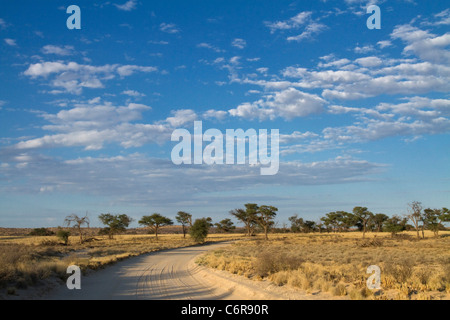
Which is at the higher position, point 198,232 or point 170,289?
point 170,289

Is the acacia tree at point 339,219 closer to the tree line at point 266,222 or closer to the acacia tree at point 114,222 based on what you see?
the tree line at point 266,222

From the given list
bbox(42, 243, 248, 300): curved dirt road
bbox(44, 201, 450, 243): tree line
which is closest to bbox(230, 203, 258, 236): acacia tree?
bbox(44, 201, 450, 243): tree line

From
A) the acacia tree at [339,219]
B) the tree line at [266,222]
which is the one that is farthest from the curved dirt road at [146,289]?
the acacia tree at [339,219]

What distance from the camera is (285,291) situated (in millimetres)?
13133

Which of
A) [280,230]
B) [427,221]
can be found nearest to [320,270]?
[427,221]

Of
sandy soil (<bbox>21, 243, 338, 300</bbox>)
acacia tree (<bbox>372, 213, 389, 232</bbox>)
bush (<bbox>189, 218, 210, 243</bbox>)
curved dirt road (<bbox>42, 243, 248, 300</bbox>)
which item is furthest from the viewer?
acacia tree (<bbox>372, 213, 389, 232</bbox>)

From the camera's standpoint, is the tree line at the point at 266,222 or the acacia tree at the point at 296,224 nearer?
the tree line at the point at 266,222

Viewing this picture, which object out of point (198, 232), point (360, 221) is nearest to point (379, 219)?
point (360, 221)

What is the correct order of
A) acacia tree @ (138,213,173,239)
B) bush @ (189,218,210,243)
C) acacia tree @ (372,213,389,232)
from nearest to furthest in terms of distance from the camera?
bush @ (189,218,210,243)
acacia tree @ (138,213,173,239)
acacia tree @ (372,213,389,232)

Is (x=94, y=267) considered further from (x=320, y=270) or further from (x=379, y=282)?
(x=379, y=282)

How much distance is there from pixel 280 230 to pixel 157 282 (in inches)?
4029

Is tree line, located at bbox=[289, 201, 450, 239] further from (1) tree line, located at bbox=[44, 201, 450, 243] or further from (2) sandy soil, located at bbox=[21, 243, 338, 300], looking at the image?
(2) sandy soil, located at bbox=[21, 243, 338, 300]

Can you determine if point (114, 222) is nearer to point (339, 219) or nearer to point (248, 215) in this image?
point (248, 215)

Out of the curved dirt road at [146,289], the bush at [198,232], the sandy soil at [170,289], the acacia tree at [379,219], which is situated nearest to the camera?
the sandy soil at [170,289]
